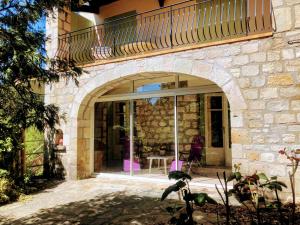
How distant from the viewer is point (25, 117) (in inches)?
148

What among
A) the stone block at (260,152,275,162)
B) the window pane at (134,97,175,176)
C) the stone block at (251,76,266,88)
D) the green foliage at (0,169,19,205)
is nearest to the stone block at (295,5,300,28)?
the stone block at (251,76,266,88)

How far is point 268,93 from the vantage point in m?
4.97

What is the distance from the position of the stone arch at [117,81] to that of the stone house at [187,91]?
20 mm

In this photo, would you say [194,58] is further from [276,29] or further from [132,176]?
[132,176]

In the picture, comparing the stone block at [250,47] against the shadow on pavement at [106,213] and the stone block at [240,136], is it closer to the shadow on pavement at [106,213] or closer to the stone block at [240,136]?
the stone block at [240,136]

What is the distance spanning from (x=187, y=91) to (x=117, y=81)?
1.77 metres

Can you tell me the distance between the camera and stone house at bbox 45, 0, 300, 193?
4898mm

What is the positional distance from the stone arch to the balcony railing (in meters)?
0.64

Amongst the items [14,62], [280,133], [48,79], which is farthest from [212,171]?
Result: [14,62]

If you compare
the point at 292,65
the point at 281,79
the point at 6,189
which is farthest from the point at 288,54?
the point at 6,189

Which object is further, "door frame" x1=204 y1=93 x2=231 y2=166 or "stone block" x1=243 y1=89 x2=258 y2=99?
"door frame" x1=204 y1=93 x2=231 y2=166

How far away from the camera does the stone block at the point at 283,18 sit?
4.88m

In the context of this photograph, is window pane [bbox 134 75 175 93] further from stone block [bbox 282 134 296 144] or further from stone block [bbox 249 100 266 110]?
stone block [bbox 282 134 296 144]

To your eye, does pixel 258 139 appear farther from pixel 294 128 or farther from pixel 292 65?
pixel 292 65
